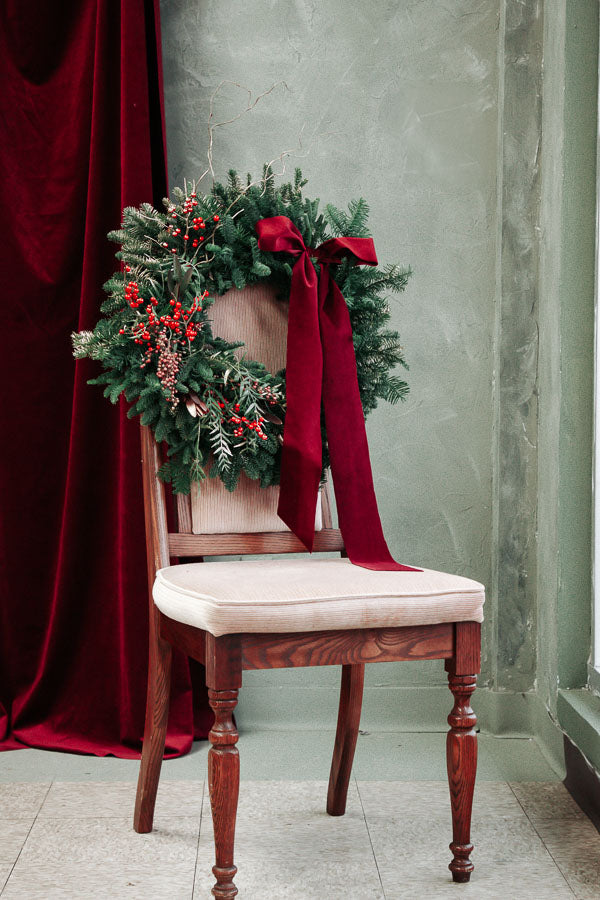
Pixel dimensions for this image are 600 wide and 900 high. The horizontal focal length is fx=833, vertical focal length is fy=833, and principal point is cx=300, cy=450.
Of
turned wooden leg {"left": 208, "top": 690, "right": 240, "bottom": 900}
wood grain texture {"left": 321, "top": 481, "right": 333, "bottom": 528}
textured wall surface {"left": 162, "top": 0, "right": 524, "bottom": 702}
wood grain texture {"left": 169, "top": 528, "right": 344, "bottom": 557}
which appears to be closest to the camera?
turned wooden leg {"left": 208, "top": 690, "right": 240, "bottom": 900}

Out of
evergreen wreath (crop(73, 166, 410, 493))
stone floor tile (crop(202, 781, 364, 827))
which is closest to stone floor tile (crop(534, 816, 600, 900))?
stone floor tile (crop(202, 781, 364, 827))

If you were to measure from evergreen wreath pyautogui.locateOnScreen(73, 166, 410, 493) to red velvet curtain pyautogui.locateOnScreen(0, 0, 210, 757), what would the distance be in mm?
566

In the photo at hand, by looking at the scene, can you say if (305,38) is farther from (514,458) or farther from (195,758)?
(195,758)

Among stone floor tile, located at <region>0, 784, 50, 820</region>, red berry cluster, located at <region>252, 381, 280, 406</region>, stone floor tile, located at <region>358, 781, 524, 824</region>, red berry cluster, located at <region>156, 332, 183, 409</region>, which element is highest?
red berry cluster, located at <region>156, 332, 183, 409</region>

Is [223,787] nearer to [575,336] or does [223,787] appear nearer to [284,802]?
[284,802]

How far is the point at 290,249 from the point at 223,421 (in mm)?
323

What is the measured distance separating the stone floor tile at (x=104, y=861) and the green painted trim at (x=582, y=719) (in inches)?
30.3

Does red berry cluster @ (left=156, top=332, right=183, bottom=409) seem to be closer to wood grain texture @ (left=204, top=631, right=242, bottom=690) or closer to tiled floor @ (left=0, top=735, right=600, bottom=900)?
wood grain texture @ (left=204, top=631, right=242, bottom=690)

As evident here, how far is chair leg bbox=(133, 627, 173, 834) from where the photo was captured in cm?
148

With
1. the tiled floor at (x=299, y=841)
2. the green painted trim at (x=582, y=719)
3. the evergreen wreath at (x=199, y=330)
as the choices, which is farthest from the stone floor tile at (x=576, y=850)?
the evergreen wreath at (x=199, y=330)

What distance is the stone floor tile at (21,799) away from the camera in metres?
1.61

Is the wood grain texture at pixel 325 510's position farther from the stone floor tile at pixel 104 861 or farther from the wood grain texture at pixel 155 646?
the stone floor tile at pixel 104 861

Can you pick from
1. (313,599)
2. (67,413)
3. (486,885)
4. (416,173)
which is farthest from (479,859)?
(416,173)

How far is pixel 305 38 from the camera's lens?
2.11 metres
